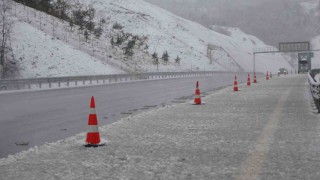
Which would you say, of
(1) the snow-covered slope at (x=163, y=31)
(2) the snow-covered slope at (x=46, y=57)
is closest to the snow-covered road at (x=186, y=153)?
(2) the snow-covered slope at (x=46, y=57)

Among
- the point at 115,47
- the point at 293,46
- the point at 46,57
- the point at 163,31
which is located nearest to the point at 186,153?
the point at 46,57

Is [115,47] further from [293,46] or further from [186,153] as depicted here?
[186,153]

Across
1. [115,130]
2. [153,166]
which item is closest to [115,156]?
[153,166]

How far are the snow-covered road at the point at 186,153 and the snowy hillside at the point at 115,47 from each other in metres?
42.4

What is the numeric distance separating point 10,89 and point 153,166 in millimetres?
25947

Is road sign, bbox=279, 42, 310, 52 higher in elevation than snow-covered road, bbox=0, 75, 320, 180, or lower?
higher

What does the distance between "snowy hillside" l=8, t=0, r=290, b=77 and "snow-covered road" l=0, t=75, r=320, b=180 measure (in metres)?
42.4

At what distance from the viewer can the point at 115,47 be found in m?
95.5

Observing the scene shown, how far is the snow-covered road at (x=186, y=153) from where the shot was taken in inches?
239

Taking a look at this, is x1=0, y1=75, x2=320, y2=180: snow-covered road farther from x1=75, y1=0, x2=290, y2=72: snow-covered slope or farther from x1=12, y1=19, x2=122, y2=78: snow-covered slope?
x1=75, y1=0, x2=290, y2=72: snow-covered slope

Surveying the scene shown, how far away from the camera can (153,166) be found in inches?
256

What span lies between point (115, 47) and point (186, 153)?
3505 inches

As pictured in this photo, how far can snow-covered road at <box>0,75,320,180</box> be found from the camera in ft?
19.9

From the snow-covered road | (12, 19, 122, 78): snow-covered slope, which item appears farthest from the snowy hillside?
the snow-covered road
